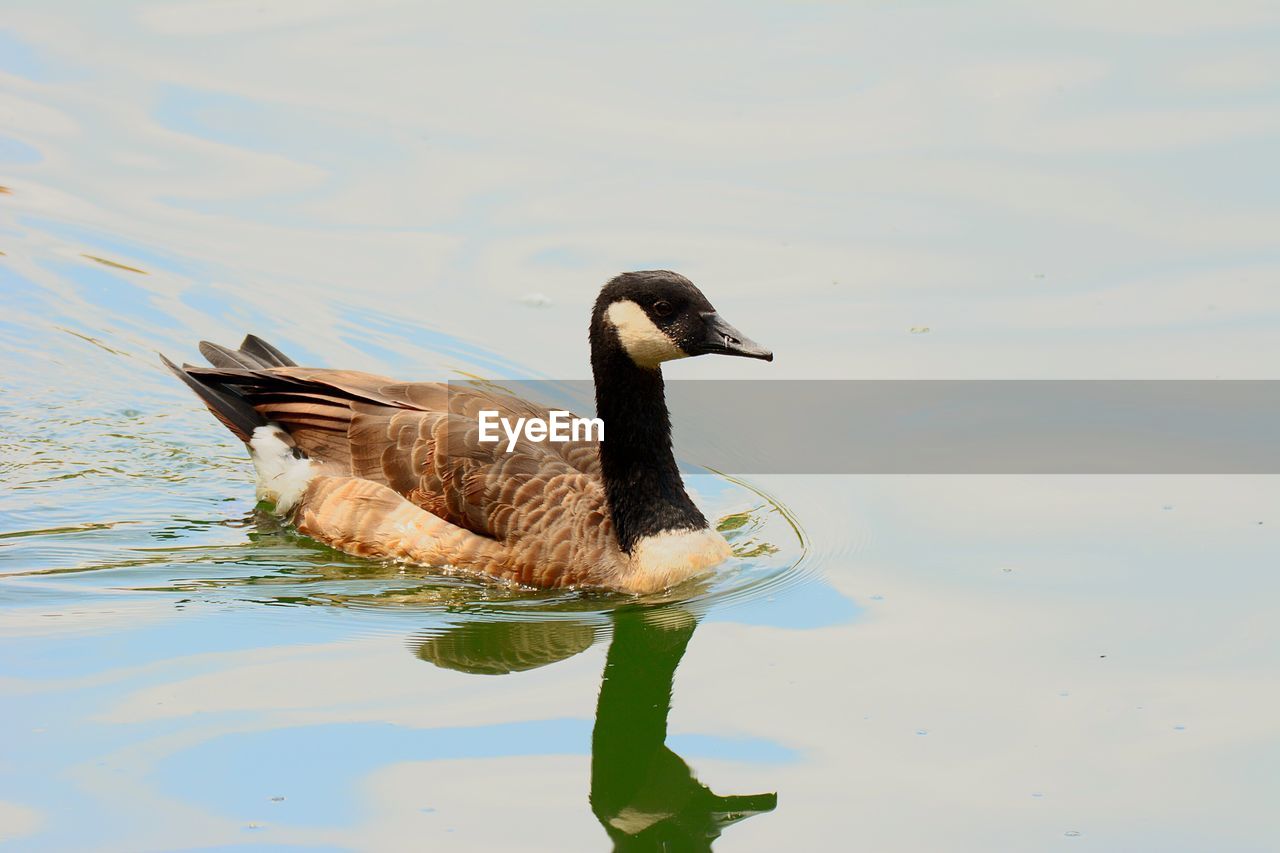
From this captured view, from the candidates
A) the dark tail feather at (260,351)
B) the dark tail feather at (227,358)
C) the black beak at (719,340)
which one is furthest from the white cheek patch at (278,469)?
the black beak at (719,340)

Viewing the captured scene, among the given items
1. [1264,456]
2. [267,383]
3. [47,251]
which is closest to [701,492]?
[267,383]

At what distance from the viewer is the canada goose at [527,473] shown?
938cm

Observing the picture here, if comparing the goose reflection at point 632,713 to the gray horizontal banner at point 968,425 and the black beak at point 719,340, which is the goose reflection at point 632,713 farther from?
the gray horizontal banner at point 968,425

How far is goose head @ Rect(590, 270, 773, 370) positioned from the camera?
30.2 feet

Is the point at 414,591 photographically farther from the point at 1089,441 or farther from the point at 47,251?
the point at 47,251

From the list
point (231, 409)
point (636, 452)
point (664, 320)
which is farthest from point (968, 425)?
point (231, 409)

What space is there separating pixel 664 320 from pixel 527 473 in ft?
4.29

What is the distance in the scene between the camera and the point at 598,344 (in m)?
9.53

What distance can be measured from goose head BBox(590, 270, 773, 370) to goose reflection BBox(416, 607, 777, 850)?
1467mm

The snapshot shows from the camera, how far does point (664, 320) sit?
364 inches

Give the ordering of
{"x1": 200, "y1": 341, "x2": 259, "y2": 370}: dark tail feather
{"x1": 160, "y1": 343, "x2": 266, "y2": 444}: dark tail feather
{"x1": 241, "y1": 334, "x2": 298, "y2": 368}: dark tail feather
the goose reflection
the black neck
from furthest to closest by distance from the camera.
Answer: {"x1": 241, "y1": 334, "x2": 298, "y2": 368}: dark tail feather → {"x1": 200, "y1": 341, "x2": 259, "y2": 370}: dark tail feather → {"x1": 160, "y1": 343, "x2": 266, "y2": 444}: dark tail feather → the black neck → the goose reflection

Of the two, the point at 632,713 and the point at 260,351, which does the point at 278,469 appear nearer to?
the point at 260,351

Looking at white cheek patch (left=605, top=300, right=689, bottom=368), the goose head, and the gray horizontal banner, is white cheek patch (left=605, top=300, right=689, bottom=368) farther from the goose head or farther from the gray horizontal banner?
the gray horizontal banner

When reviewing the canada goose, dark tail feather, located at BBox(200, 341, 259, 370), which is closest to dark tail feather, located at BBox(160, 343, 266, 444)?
dark tail feather, located at BBox(200, 341, 259, 370)
